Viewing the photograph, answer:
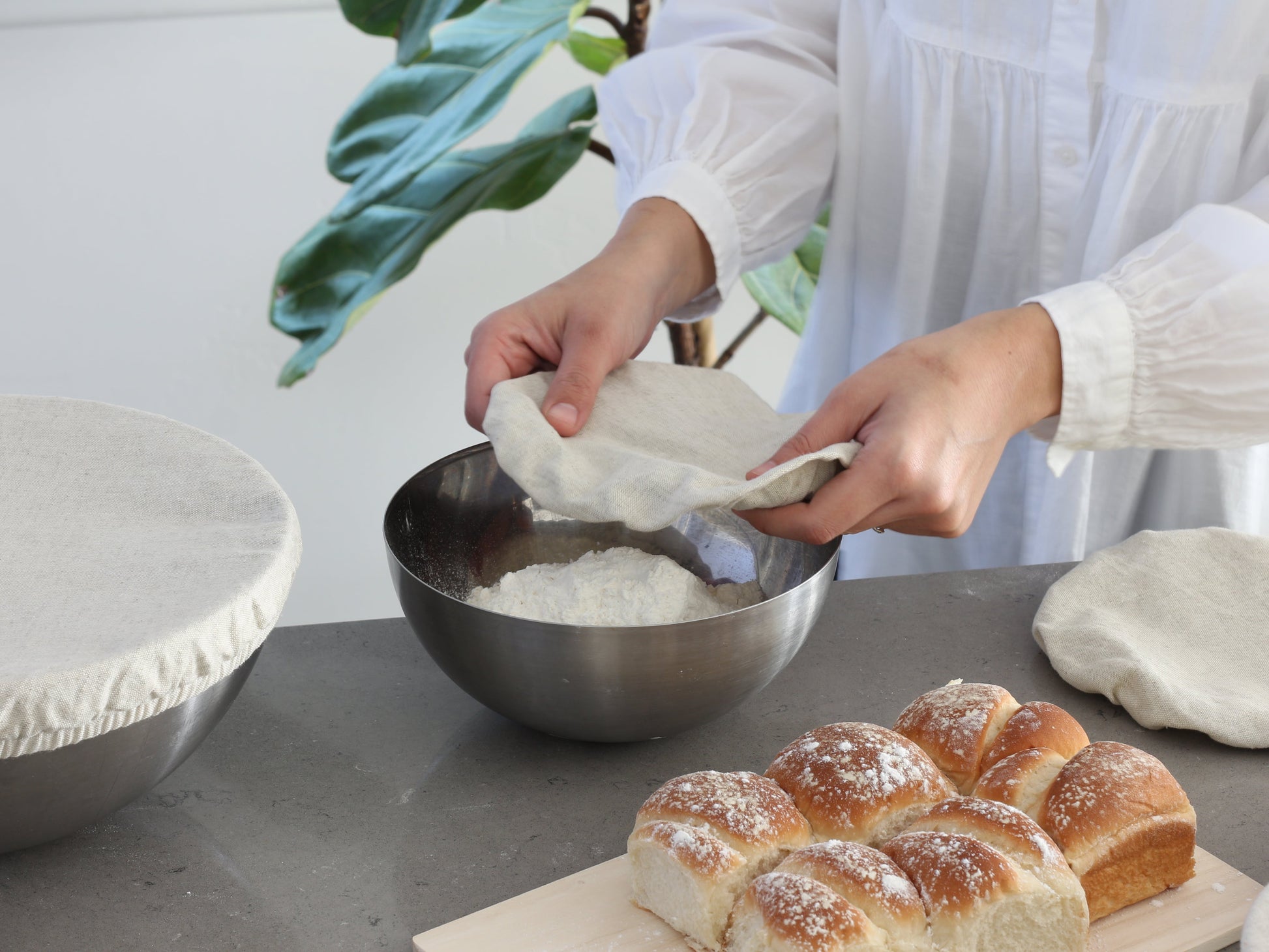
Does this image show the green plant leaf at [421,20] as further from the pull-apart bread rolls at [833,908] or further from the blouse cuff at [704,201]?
the pull-apart bread rolls at [833,908]

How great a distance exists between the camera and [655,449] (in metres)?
0.82

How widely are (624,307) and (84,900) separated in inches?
22.3

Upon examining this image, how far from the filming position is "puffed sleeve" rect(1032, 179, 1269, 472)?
844mm

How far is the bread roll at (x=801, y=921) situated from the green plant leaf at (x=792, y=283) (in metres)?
1.42

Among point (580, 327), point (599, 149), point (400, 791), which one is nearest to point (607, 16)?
point (599, 149)

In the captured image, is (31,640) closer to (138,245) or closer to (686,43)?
(686,43)

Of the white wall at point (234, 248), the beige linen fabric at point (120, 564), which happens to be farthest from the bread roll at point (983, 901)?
the white wall at point (234, 248)

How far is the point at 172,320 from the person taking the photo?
2520 millimetres

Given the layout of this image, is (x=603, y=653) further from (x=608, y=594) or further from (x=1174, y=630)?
(x=1174, y=630)

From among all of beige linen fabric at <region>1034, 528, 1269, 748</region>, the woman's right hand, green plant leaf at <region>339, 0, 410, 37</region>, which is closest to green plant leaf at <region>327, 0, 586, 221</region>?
green plant leaf at <region>339, 0, 410, 37</region>

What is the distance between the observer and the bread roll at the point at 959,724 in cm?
66

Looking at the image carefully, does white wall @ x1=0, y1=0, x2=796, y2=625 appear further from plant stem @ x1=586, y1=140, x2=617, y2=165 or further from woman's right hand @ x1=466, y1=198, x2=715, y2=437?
woman's right hand @ x1=466, y1=198, x2=715, y2=437

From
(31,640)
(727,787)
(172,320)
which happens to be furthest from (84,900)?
(172,320)

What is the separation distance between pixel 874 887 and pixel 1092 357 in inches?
18.9
